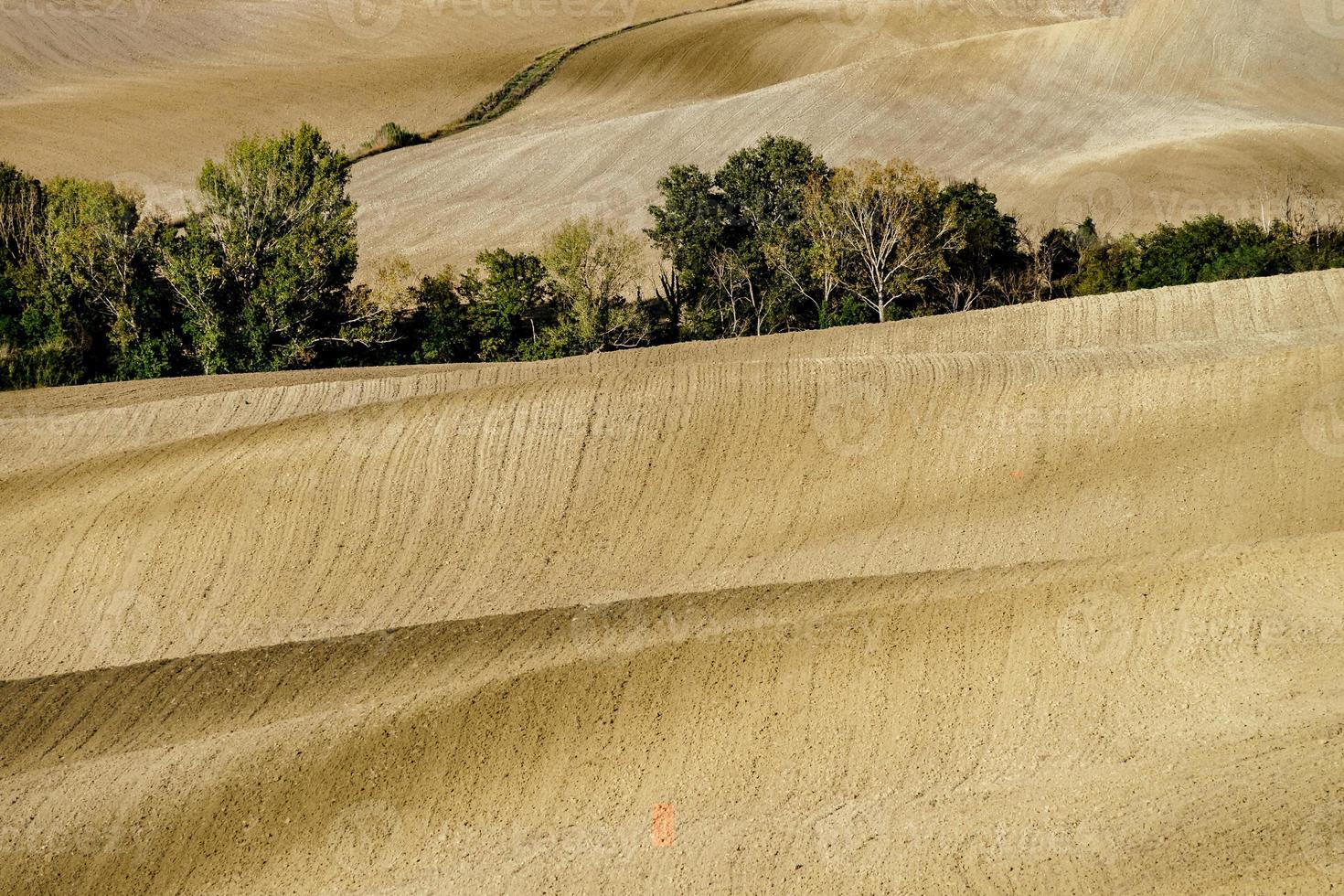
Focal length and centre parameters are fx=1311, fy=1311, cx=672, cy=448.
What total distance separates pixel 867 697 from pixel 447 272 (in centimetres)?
3217

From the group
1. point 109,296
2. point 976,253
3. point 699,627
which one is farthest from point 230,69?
point 699,627

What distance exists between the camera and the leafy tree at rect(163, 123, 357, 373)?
43406mm

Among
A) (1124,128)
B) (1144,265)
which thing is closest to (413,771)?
(1144,265)

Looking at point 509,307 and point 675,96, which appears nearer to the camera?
point 509,307

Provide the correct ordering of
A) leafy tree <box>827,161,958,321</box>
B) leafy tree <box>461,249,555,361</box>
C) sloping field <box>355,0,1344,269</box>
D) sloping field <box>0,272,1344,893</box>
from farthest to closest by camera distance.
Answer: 1. sloping field <box>355,0,1344,269</box>
2. leafy tree <box>827,161,958,321</box>
3. leafy tree <box>461,249,555,361</box>
4. sloping field <box>0,272,1344,893</box>

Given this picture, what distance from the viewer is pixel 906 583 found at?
2308 cm

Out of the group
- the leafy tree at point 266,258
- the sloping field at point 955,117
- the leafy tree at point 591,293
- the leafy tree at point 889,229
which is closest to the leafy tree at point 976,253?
the leafy tree at point 889,229

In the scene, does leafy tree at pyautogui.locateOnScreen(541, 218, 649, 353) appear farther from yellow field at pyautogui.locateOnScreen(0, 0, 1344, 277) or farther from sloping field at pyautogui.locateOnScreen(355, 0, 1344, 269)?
sloping field at pyautogui.locateOnScreen(355, 0, 1344, 269)

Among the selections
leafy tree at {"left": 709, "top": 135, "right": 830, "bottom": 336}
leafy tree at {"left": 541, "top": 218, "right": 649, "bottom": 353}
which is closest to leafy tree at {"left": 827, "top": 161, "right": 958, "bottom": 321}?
leafy tree at {"left": 709, "top": 135, "right": 830, "bottom": 336}

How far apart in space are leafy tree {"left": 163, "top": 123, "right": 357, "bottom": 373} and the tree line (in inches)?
2.7

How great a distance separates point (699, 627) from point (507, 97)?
64.9m

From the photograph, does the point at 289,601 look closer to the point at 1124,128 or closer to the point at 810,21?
the point at 1124,128

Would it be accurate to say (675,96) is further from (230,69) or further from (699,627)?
(699,627)

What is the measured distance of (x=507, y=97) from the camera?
81125 millimetres
